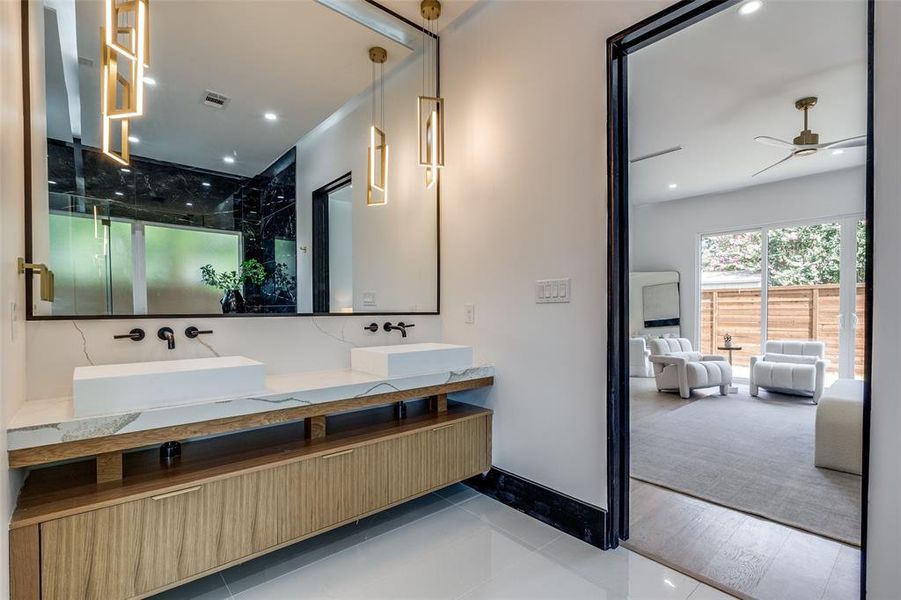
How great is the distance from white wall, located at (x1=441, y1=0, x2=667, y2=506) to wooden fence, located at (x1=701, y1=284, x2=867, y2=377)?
11.6 ft

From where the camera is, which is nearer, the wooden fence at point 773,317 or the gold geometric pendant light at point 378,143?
the gold geometric pendant light at point 378,143

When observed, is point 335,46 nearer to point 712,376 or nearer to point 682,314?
point 712,376

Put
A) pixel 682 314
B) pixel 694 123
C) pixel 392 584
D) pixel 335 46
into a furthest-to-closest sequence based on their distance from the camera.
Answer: pixel 682 314 < pixel 694 123 < pixel 335 46 < pixel 392 584

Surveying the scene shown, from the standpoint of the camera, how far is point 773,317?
5535 millimetres

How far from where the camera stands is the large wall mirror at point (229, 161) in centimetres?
159

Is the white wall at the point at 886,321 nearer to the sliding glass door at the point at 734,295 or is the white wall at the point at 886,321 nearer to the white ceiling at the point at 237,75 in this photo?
the white ceiling at the point at 237,75

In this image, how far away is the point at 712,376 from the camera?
5.04 meters

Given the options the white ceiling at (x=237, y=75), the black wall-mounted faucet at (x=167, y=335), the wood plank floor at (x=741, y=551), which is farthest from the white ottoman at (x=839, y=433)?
the black wall-mounted faucet at (x=167, y=335)

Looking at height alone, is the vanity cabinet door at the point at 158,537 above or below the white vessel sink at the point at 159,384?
below

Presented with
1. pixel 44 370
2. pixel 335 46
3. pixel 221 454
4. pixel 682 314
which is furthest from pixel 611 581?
pixel 682 314

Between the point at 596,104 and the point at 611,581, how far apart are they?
1.99m

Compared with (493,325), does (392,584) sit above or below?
below

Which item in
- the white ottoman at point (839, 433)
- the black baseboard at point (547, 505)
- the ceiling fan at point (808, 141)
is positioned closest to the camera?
the black baseboard at point (547, 505)

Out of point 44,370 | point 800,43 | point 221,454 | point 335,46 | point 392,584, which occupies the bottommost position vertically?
point 392,584
